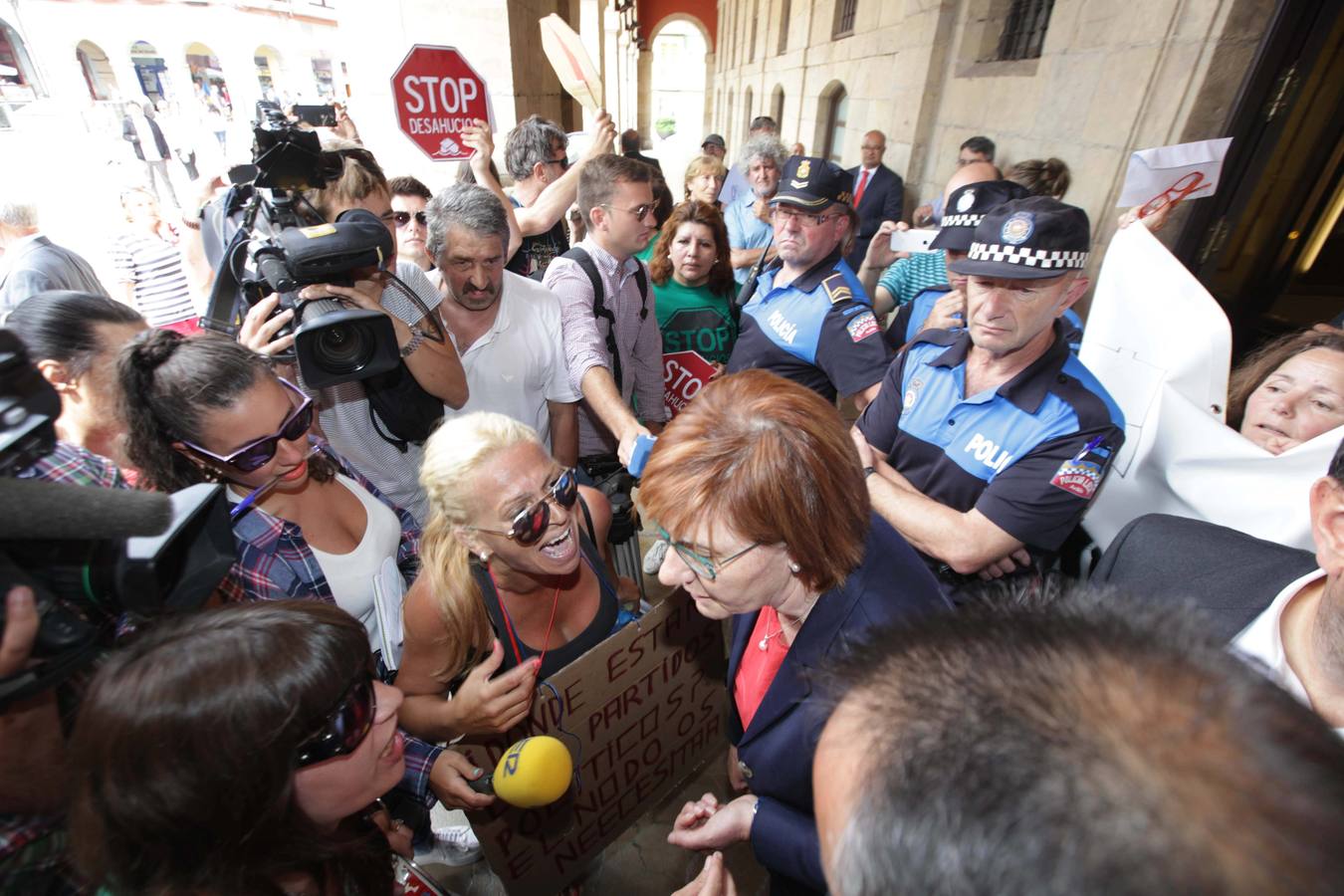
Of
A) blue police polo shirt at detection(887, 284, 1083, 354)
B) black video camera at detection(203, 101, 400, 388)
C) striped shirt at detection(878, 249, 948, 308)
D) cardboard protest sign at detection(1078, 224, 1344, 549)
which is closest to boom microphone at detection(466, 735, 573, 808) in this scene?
black video camera at detection(203, 101, 400, 388)

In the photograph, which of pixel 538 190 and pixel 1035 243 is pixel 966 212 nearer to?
pixel 1035 243

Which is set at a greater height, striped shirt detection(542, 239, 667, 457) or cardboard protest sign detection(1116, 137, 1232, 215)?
cardboard protest sign detection(1116, 137, 1232, 215)

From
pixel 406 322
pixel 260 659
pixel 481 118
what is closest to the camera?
pixel 260 659

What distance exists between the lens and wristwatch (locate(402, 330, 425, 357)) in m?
2.25

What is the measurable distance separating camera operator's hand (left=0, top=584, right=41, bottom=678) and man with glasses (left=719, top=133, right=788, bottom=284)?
4.60m

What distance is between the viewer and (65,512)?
2.66 ft

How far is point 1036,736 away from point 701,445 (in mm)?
867

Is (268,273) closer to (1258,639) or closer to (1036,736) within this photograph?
(1036,736)

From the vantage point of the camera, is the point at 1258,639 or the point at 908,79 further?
the point at 908,79

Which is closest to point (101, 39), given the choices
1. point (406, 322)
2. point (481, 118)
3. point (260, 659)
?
point (481, 118)

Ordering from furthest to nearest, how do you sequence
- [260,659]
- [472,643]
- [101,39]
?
[101,39]
[472,643]
[260,659]

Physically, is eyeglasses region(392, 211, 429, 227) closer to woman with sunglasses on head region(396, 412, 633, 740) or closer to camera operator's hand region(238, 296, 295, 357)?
camera operator's hand region(238, 296, 295, 357)

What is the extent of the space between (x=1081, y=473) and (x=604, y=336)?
2.12 meters

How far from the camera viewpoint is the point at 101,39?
21312mm
